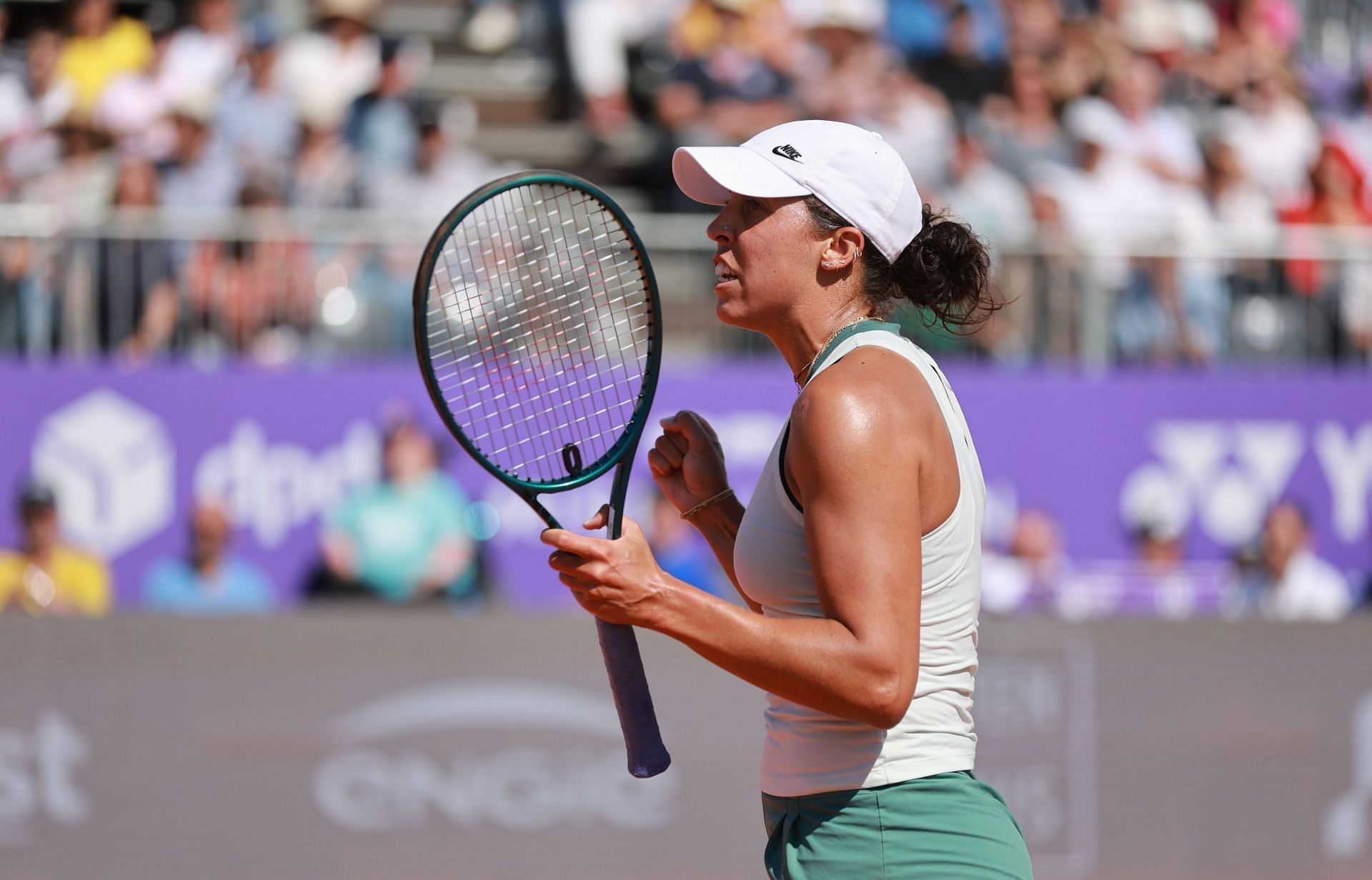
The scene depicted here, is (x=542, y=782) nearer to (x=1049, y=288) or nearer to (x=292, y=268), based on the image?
(x=292, y=268)

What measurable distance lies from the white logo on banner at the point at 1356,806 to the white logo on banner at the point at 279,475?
13.4ft

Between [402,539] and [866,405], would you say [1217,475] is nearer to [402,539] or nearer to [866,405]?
[402,539]


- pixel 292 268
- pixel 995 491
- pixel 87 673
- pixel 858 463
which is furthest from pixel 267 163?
pixel 858 463

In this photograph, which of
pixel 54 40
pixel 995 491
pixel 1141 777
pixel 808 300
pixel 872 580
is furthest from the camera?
pixel 54 40

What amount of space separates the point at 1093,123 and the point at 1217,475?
2.59m

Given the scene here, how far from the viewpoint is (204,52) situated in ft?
28.5

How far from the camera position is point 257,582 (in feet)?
23.1

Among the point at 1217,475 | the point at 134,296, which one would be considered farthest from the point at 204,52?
the point at 1217,475

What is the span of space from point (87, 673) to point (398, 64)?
4.49 m

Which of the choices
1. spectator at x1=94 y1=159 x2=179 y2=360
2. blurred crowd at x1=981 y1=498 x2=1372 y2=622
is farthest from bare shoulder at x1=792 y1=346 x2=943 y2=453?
blurred crowd at x1=981 y1=498 x2=1372 y2=622

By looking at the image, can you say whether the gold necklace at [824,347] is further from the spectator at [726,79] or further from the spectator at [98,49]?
the spectator at [98,49]

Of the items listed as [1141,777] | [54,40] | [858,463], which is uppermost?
[54,40]

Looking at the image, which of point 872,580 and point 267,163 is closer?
point 872,580

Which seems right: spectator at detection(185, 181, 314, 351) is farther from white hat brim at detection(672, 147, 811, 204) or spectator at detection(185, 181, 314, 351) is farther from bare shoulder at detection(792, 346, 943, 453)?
bare shoulder at detection(792, 346, 943, 453)
